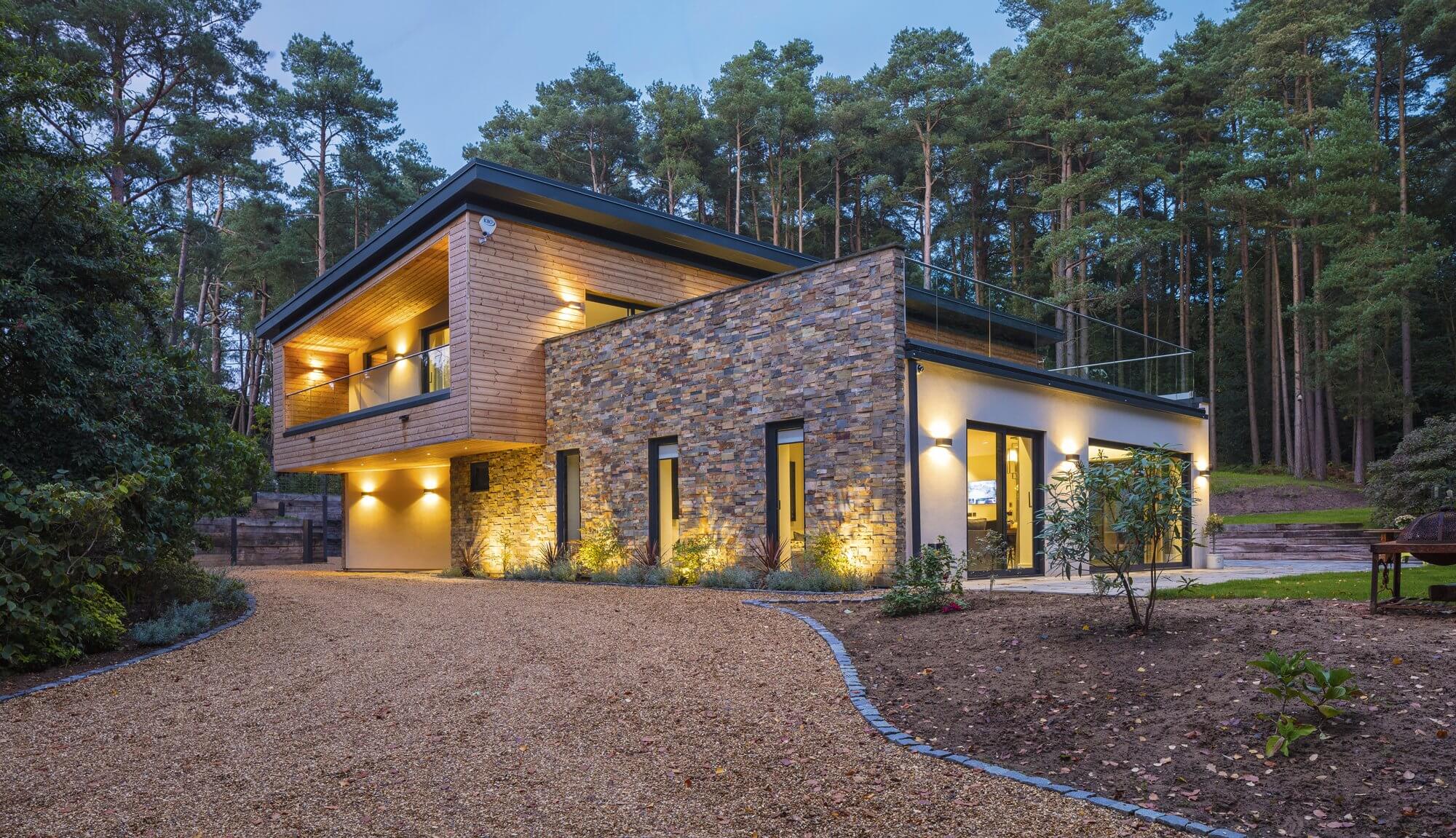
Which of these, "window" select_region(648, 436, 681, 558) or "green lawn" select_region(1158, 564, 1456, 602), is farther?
"window" select_region(648, 436, 681, 558)

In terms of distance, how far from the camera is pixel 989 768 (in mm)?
3902

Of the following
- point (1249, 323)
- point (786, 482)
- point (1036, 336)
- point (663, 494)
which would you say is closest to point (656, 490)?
point (663, 494)

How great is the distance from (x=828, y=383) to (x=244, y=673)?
6.89 m

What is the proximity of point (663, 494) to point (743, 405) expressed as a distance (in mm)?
2169

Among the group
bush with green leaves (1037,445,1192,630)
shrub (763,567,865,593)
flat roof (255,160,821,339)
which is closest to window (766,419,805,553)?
shrub (763,567,865,593)

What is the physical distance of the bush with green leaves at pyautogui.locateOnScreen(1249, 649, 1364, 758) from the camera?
3698 millimetres

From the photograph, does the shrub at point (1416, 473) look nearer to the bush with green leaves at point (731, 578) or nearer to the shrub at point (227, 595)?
the bush with green leaves at point (731, 578)

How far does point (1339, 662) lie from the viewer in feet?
14.8

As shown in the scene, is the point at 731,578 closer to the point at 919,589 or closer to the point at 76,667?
the point at 919,589

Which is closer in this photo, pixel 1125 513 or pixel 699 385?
pixel 1125 513

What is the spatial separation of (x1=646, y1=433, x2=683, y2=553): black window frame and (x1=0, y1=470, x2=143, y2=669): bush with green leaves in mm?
6844

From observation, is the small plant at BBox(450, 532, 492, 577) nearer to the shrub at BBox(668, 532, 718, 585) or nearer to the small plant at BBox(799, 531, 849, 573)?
the shrub at BBox(668, 532, 718, 585)

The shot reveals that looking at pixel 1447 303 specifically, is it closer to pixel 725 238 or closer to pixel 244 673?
pixel 725 238

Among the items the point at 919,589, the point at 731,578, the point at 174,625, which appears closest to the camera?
the point at 919,589
